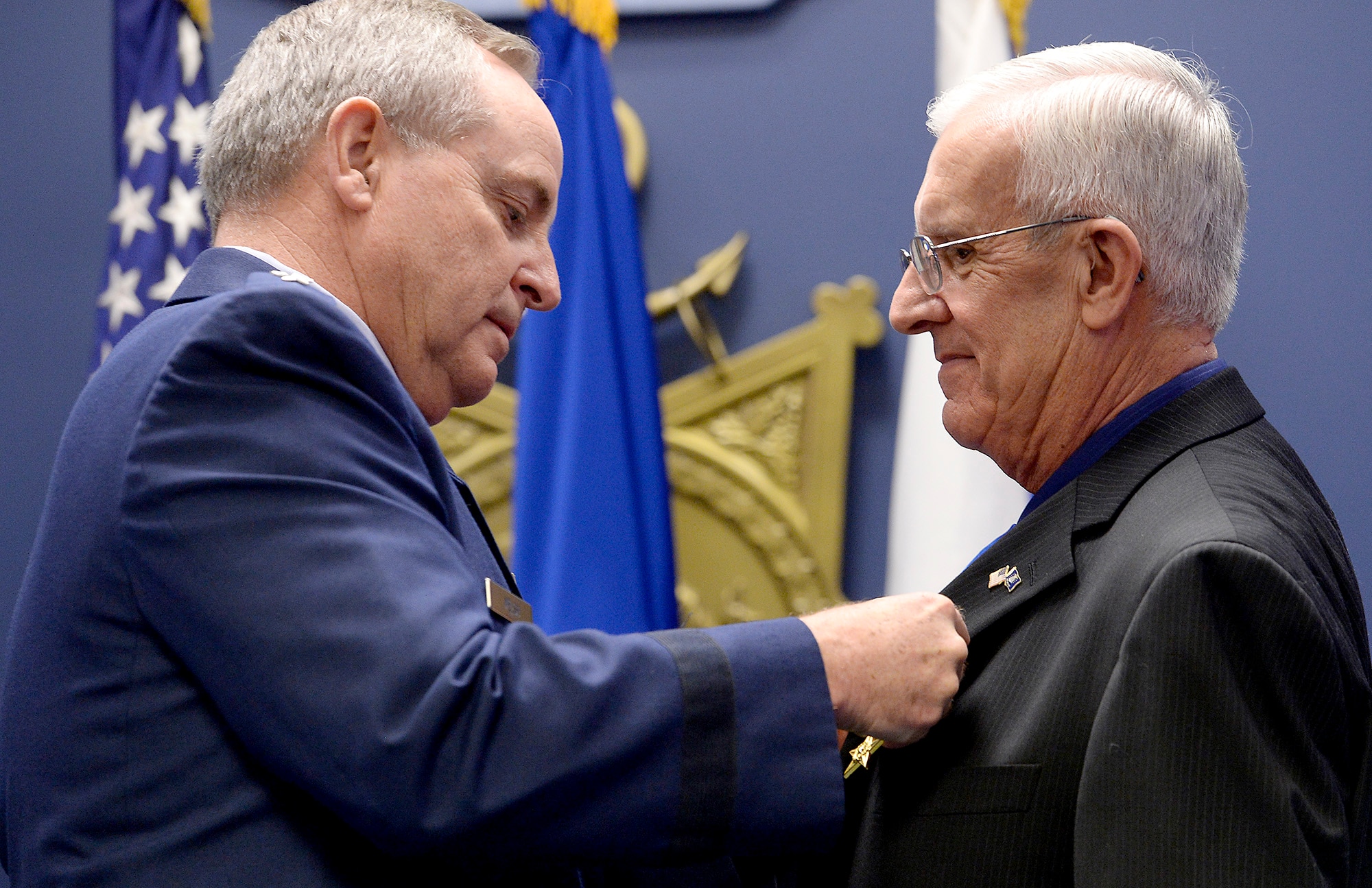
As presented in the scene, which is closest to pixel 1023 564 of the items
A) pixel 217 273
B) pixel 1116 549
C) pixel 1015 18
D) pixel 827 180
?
pixel 1116 549

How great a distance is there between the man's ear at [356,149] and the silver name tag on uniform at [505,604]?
429 millimetres

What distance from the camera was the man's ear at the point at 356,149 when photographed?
1.16 metres

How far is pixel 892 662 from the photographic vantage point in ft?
3.37

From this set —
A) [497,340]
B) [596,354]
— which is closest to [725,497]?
[596,354]

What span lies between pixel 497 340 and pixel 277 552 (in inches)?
19.0

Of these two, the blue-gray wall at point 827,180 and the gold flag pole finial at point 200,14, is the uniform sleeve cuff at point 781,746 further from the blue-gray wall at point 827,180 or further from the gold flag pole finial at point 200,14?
the gold flag pole finial at point 200,14

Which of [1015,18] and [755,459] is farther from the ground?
[1015,18]

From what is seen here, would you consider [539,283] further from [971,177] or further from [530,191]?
[971,177]

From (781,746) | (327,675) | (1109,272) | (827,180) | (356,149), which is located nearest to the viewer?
(327,675)

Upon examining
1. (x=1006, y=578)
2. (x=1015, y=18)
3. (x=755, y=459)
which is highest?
(x=1015, y=18)

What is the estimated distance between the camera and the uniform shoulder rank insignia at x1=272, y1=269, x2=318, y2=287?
102cm

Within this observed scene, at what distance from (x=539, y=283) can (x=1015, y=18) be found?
1.96m

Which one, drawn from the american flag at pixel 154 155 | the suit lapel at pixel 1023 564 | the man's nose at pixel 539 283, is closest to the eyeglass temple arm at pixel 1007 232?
the suit lapel at pixel 1023 564

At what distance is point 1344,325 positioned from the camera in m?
2.92
